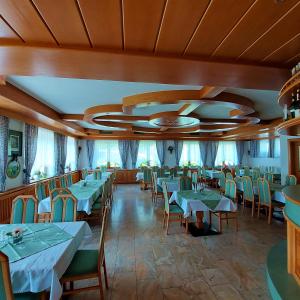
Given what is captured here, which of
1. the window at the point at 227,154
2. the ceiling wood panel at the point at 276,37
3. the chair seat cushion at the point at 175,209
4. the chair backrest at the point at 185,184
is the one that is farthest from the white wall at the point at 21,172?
the window at the point at 227,154

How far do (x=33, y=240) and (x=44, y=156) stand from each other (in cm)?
536

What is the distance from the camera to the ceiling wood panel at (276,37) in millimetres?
1419

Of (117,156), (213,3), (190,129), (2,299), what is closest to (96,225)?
(2,299)

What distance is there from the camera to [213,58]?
1.97 m

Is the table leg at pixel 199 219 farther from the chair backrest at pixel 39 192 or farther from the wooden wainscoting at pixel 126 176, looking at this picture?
the wooden wainscoting at pixel 126 176

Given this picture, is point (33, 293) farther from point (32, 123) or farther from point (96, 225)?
point (32, 123)

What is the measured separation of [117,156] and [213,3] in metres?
10.1

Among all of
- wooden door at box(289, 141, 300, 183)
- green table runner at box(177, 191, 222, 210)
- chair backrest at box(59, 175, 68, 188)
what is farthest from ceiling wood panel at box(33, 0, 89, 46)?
wooden door at box(289, 141, 300, 183)

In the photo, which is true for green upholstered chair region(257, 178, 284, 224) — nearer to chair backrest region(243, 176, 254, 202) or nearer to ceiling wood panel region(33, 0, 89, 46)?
chair backrest region(243, 176, 254, 202)

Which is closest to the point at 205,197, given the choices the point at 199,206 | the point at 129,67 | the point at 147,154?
the point at 199,206

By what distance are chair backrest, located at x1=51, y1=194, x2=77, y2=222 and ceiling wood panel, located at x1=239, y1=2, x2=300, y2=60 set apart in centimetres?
267

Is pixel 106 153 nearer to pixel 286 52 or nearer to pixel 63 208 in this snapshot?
pixel 63 208

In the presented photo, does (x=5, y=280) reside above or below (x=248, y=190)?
above

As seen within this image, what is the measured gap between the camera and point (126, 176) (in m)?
10.6
